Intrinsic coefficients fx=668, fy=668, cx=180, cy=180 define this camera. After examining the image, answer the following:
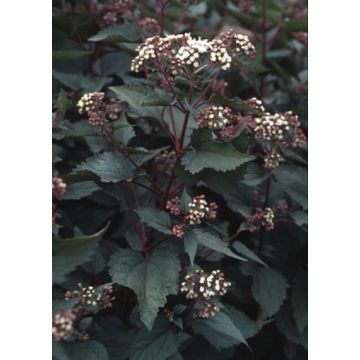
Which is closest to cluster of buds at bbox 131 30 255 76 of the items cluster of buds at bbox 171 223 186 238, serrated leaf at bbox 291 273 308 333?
cluster of buds at bbox 171 223 186 238

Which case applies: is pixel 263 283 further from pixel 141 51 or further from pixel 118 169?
pixel 141 51

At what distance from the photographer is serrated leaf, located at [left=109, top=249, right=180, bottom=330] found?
4.51ft

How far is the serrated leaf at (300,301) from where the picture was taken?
178cm

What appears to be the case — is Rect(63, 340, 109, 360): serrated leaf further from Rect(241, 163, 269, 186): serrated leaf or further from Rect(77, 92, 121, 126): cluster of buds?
Rect(241, 163, 269, 186): serrated leaf

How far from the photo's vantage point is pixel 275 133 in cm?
157

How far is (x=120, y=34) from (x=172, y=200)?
0.60 meters

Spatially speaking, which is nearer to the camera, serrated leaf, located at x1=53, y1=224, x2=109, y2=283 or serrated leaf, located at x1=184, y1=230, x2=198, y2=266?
serrated leaf, located at x1=53, y1=224, x2=109, y2=283

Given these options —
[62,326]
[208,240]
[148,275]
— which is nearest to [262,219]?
→ [208,240]

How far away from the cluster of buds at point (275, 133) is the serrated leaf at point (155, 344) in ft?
1.61

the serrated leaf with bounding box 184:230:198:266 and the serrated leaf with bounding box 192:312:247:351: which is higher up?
the serrated leaf with bounding box 184:230:198:266

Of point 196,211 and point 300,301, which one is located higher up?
point 196,211

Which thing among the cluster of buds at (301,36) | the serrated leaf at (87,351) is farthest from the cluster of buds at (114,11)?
the serrated leaf at (87,351)

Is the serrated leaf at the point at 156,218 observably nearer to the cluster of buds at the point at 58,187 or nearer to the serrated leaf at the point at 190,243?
the serrated leaf at the point at 190,243

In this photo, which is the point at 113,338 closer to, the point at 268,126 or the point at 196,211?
the point at 196,211
